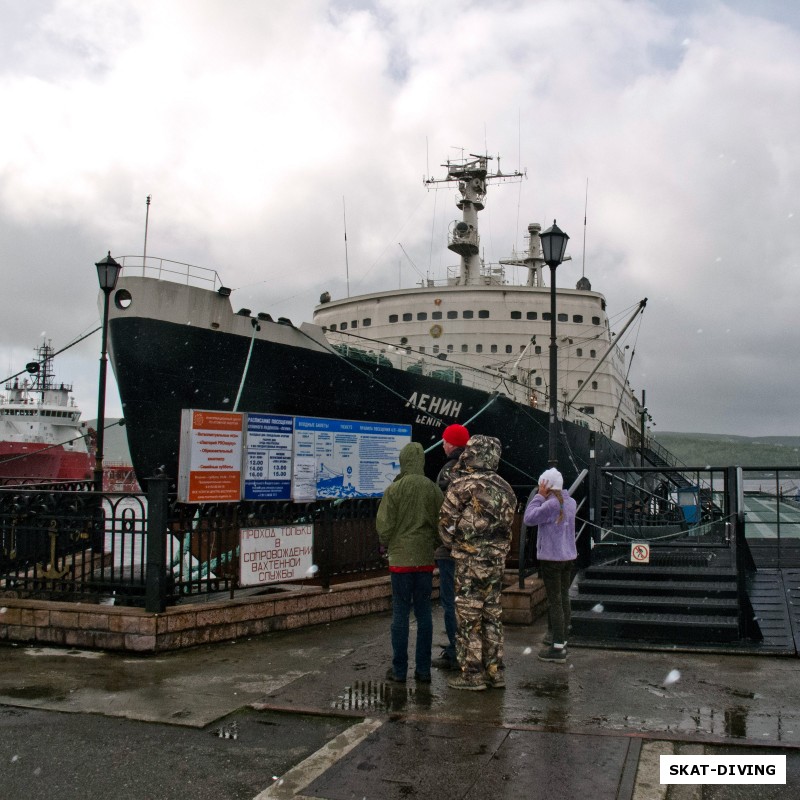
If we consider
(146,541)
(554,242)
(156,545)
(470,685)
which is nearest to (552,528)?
(470,685)

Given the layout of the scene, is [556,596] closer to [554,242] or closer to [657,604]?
[657,604]

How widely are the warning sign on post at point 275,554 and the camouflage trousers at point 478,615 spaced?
2904mm

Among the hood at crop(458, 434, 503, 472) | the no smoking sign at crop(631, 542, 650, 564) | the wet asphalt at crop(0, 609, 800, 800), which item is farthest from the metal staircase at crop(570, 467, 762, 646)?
the hood at crop(458, 434, 503, 472)

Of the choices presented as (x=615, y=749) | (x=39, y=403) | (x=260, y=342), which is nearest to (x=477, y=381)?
(x=260, y=342)

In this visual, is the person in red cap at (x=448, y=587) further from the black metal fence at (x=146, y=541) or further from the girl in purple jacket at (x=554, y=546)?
the black metal fence at (x=146, y=541)

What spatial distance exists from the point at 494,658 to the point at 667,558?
12.2 feet

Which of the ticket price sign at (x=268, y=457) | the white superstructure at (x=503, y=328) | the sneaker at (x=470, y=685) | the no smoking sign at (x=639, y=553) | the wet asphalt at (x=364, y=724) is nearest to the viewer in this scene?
the wet asphalt at (x=364, y=724)

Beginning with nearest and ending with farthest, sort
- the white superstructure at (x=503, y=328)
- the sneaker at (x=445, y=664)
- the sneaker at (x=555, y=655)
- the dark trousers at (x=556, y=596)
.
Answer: the sneaker at (x=445, y=664) < the sneaker at (x=555, y=655) < the dark trousers at (x=556, y=596) < the white superstructure at (x=503, y=328)

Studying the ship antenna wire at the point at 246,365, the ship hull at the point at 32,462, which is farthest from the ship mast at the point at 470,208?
the ship hull at the point at 32,462

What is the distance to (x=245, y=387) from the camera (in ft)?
49.5

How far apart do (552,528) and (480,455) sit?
5.14ft

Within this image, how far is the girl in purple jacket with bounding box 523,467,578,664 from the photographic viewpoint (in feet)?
21.7

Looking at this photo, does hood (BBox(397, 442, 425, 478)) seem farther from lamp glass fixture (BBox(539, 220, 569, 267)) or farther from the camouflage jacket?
lamp glass fixture (BBox(539, 220, 569, 267))

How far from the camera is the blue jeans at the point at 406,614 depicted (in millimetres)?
5695
